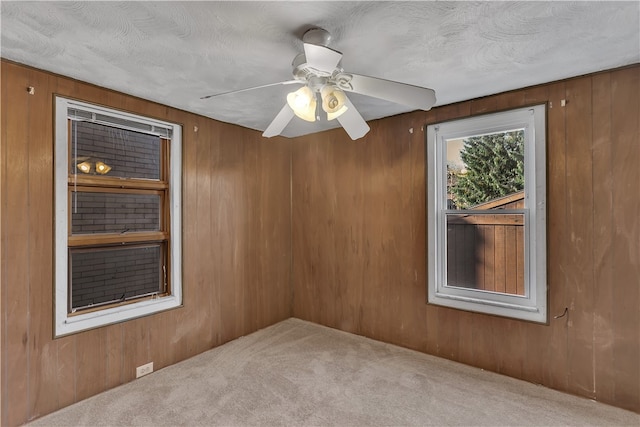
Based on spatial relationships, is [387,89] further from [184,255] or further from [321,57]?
[184,255]

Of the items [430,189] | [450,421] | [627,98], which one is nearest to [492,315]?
[450,421]

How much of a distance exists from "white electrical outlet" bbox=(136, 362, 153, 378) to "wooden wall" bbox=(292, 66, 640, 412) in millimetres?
1743

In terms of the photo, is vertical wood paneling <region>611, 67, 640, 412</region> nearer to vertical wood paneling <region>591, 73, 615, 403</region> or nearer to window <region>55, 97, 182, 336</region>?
vertical wood paneling <region>591, 73, 615, 403</region>

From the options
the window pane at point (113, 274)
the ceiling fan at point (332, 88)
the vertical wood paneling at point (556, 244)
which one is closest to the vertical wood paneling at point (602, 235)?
the vertical wood paneling at point (556, 244)

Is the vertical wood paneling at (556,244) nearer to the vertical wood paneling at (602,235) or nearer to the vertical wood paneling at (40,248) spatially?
the vertical wood paneling at (602,235)

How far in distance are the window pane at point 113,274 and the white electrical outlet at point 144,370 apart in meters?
0.56

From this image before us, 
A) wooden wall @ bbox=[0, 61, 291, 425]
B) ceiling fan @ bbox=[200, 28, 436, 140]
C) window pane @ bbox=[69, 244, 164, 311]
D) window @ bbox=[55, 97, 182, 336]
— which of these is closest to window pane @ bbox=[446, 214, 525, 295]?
ceiling fan @ bbox=[200, 28, 436, 140]

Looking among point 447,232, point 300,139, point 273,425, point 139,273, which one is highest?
point 300,139

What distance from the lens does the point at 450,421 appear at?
2.04 meters

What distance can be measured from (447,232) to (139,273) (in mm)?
2695

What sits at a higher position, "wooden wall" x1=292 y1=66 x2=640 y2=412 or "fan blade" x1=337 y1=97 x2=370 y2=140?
"fan blade" x1=337 y1=97 x2=370 y2=140

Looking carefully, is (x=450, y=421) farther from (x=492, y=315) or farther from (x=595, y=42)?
(x=595, y=42)

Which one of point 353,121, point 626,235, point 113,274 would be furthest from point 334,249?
point 626,235

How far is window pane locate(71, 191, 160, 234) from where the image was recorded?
2.36 metres
